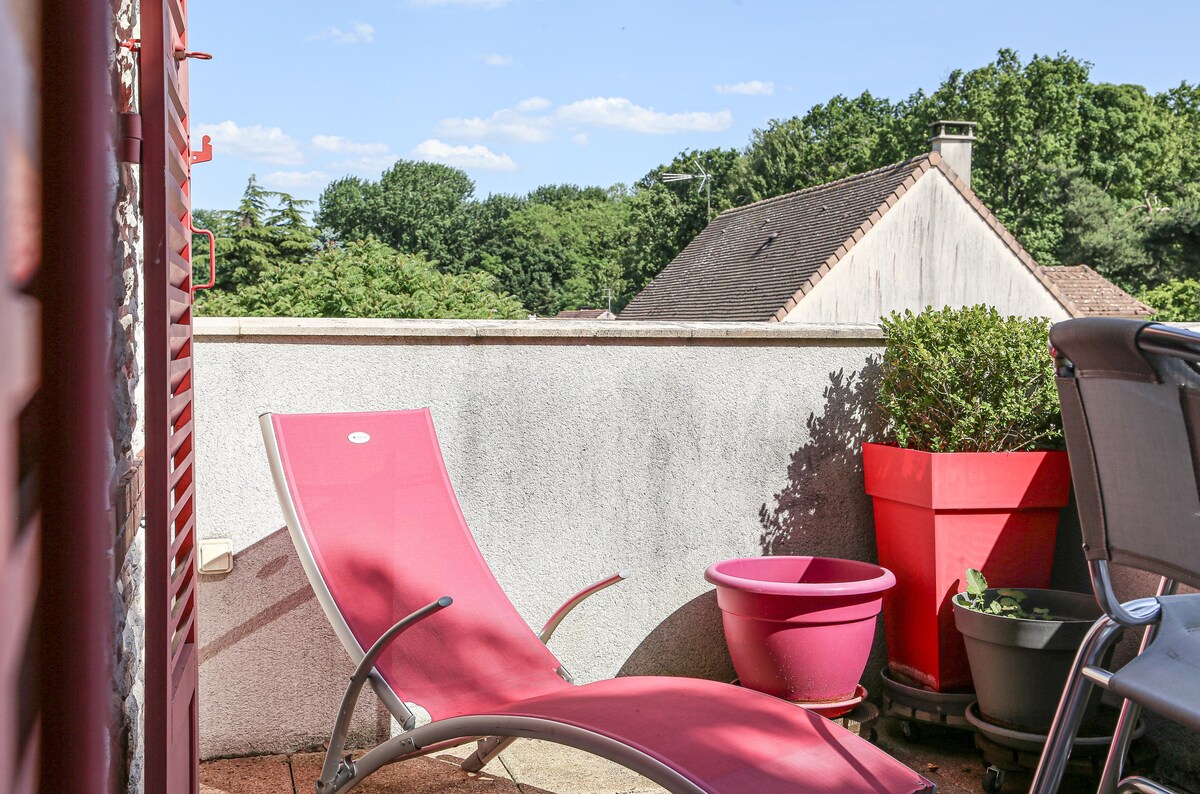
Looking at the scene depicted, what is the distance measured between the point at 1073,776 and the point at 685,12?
210 ft

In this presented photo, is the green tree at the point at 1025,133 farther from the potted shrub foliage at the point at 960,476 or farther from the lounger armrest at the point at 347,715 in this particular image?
the lounger armrest at the point at 347,715

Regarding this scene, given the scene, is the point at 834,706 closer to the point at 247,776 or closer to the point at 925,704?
the point at 925,704

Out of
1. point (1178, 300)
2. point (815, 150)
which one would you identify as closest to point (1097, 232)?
point (1178, 300)

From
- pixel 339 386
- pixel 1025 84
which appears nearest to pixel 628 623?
pixel 339 386

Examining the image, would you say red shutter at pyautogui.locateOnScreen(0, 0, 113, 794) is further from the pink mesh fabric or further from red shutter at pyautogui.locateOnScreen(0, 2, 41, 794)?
the pink mesh fabric

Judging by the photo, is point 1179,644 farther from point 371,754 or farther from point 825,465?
point 825,465

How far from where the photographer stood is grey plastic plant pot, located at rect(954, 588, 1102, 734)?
3.01 meters

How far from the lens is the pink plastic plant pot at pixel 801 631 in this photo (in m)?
3.21

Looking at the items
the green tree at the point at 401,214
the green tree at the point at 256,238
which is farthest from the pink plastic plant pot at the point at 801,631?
the green tree at the point at 401,214

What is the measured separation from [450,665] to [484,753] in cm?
44

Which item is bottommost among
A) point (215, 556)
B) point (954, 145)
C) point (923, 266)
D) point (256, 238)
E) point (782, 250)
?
point (215, 556)

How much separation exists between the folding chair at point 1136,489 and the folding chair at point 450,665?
1.77ft

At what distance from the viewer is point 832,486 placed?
13.0 feet

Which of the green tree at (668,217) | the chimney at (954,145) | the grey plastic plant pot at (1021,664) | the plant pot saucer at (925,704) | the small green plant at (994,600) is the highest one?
the green tree at (668,217)
